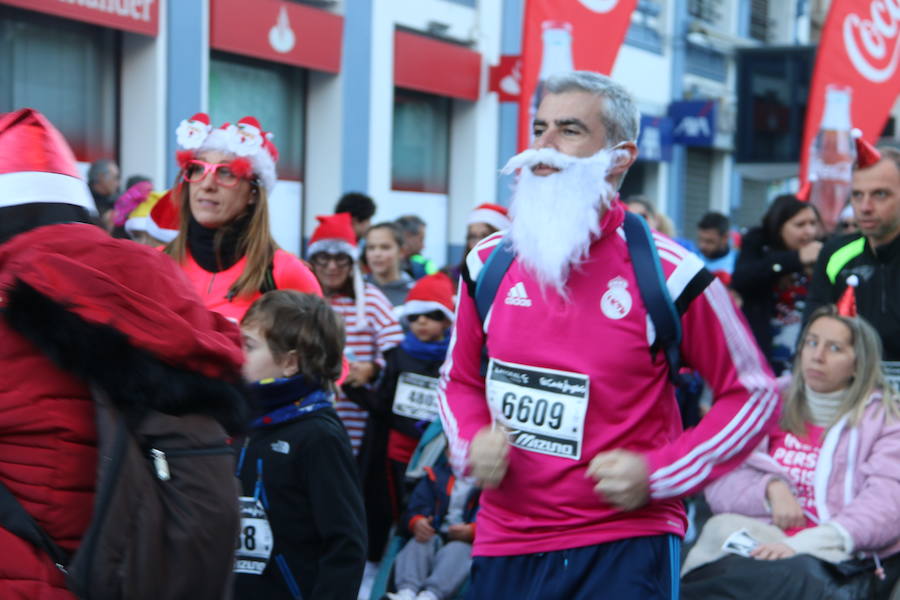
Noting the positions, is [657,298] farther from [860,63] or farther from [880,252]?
[860,63]

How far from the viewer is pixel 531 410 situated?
9.59ft

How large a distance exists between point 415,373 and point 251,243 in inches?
88.8

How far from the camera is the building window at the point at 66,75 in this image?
9.31 metres

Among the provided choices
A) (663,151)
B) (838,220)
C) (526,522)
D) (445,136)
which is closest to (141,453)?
(526,522)

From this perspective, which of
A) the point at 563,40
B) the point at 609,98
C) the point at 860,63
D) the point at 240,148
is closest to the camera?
the point at 609,98

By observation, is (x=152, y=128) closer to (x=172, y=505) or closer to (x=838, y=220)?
(x=838, y=220)

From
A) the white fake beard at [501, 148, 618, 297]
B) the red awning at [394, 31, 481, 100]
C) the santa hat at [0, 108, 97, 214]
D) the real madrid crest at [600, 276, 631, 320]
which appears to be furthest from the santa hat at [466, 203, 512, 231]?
the red awning at [394, 31, 481, 100]

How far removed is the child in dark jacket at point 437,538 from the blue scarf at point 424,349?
739 millimetres

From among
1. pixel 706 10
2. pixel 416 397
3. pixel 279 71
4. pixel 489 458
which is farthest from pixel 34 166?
pixel 706 10

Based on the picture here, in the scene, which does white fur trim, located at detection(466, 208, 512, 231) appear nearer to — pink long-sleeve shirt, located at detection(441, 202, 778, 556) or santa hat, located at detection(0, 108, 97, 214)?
pink long-sleeve shirt, located at detection(441, 202, 778, 556)

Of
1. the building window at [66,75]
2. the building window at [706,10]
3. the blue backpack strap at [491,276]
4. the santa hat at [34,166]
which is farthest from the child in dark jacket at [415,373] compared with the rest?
the building window at [706,10]

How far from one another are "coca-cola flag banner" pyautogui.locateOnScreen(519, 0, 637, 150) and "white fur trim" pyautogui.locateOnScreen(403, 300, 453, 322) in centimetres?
129

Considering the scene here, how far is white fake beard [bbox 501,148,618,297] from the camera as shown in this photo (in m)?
2.90

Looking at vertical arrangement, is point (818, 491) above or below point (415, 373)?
below
